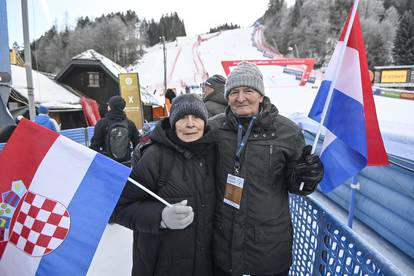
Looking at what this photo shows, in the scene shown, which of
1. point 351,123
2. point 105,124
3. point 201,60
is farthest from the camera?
point 201,60

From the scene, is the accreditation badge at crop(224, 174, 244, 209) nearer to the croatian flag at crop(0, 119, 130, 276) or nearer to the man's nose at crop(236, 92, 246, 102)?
the man's nose at crop(236, 92, 246, 102)

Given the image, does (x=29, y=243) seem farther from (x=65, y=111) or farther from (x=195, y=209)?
(x=65, y=111)

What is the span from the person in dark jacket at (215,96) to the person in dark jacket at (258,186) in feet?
6.10

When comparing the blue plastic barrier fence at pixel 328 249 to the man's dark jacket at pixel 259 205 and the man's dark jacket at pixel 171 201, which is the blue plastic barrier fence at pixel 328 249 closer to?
the man's dark jacket at pixel 259 205

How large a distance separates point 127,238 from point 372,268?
3040mm

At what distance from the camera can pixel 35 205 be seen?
4.78ft

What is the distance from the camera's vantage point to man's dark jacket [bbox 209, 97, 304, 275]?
163cm

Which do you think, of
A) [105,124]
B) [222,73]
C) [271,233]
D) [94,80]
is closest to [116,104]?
[105,124]

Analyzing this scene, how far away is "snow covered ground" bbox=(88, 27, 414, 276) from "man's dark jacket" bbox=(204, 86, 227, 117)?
1876mm

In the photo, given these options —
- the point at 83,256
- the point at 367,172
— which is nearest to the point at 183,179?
the point at 83,256

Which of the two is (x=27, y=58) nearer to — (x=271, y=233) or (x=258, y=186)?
(x=258, y=186)

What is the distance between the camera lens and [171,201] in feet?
5.14

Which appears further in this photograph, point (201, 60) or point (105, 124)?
point (201, 60)

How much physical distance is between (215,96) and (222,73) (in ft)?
129
